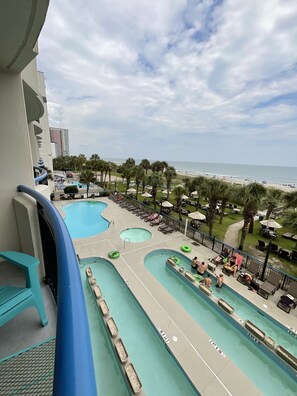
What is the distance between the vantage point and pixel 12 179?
13.8 feet

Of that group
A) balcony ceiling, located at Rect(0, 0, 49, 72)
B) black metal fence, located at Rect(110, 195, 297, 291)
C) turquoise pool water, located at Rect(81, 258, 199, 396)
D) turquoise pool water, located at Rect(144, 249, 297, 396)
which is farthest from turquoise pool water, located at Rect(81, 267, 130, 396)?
black metal fence, located at Rect(110, 195, 297, 291)

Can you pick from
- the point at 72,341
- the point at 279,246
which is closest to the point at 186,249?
the point at 279,246

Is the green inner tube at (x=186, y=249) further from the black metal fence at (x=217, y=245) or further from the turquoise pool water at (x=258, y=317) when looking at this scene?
the turquoise pool water at (x=258, y=317)

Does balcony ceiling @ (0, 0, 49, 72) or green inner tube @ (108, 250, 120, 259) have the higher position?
balcony ceiling @ (0, 0, 49, 72)

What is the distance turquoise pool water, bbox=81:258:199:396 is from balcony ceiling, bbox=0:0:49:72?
8741 millimetres

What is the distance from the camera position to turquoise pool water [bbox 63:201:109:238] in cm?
1692

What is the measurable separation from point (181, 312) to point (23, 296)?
7.27 m

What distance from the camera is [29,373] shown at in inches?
89.8

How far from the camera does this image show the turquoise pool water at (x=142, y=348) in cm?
570

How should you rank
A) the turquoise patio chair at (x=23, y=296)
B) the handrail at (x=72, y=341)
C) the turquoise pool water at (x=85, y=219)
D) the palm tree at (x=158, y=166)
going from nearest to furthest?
the handrail at (x=72, y=341) < the turquoise patio chair at (x=23, y=296) < the turquoise pool water at (x=85, y=219) < the palm tree at (x=158, y=166)

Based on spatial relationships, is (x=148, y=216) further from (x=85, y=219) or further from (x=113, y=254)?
(x=113, y=254)

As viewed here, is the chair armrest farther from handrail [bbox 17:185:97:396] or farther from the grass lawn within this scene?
the grass lawn

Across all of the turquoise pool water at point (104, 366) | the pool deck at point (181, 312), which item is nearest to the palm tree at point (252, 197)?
the pool deck at point (181, 312)

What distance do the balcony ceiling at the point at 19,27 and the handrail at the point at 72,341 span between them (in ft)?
10.7
